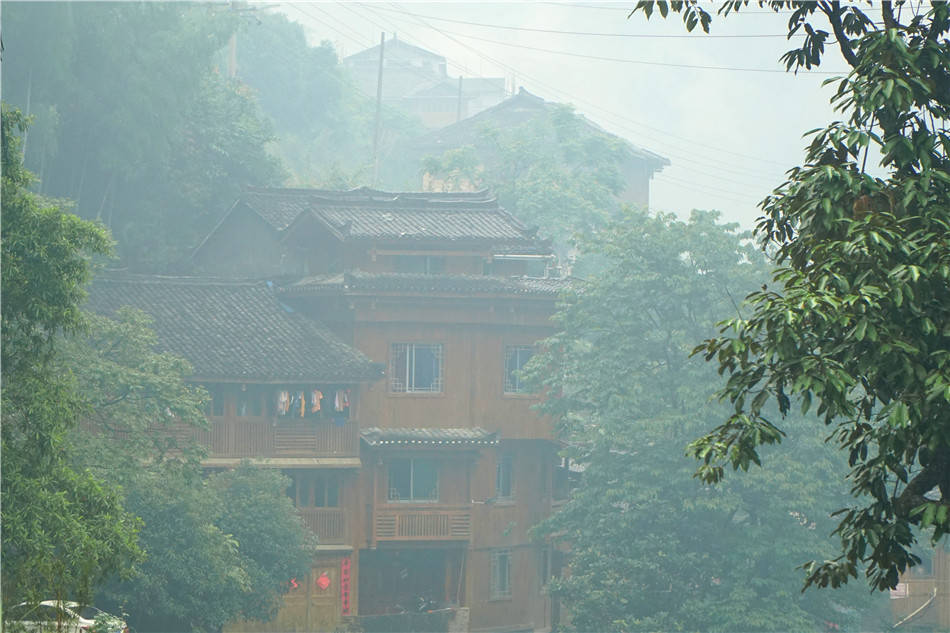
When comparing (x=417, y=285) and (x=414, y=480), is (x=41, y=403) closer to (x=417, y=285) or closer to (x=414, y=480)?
(x=417, y=285)

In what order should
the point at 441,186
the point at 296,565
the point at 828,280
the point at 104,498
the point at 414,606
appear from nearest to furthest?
the point at 828,280 < the point at 104,498 < the point at 296,565 < the point at 414,606 < the point at 441,186

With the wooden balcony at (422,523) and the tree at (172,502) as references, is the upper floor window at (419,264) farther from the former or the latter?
the tree at (172,502)

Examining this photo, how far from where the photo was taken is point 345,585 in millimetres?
27250

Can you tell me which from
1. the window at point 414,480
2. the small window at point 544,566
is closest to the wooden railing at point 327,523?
the window at point 414,480

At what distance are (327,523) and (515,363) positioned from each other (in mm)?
5332

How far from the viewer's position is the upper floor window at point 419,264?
29844 millimetres

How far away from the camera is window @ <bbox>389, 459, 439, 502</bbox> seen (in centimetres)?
2844

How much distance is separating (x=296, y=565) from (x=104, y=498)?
9.43 meters

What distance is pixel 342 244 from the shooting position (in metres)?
29.7

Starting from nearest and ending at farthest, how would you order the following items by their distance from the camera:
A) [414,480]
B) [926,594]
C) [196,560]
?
[196,560]
[414,480]
[926,594]

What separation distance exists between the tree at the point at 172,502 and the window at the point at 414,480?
367 centimetres

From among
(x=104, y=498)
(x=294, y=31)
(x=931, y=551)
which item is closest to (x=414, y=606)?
(x=931, y=551)

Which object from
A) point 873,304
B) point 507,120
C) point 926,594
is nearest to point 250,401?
point 926,594

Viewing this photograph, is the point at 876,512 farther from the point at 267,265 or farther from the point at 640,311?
the point at 267,265
